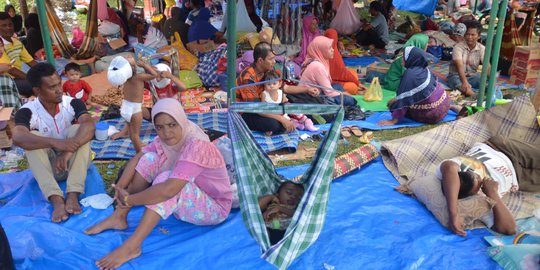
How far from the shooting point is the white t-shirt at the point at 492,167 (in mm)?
3222

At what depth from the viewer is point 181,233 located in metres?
2.98

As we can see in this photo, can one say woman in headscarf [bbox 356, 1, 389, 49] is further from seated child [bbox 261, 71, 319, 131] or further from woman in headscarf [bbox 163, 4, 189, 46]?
seated child [bbox 261, 71, 319, 131]

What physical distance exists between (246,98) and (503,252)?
2.62 m

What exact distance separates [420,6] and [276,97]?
298 inches

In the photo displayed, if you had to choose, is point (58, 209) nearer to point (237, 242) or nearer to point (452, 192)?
point (237, 242)

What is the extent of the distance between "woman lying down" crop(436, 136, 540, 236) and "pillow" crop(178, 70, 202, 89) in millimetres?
3599

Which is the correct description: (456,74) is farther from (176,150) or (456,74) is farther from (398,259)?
(176,150)

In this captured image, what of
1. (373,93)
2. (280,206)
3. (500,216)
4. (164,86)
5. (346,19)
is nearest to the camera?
(280,206)

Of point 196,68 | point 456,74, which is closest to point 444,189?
point 456,74

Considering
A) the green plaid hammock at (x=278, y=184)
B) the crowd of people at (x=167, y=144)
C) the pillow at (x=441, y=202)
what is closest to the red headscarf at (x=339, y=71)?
the crowd of people at (x=167, y=144)

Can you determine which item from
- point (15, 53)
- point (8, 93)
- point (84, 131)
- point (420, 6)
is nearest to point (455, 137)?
point (84, 131)

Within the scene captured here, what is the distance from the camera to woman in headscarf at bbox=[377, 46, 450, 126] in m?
4.80

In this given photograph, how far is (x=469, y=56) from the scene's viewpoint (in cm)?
611

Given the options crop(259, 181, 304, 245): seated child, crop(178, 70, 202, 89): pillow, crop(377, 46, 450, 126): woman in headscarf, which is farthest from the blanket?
crop(178, 70, 202, 89): pillow
